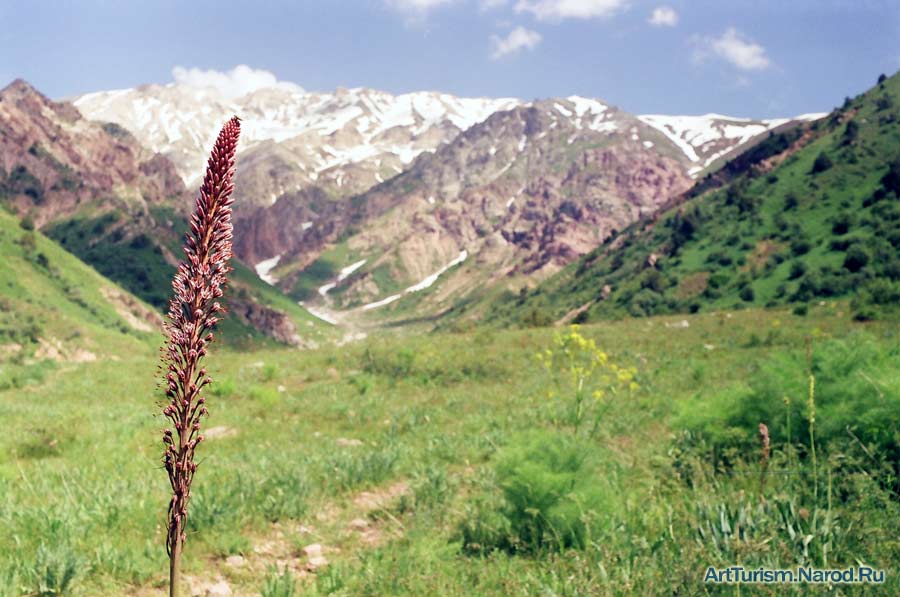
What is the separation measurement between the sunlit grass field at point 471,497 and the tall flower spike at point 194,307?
4.92 feet

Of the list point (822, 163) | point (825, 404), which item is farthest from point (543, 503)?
point (822, 163)

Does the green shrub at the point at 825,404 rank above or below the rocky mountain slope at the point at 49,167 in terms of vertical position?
below

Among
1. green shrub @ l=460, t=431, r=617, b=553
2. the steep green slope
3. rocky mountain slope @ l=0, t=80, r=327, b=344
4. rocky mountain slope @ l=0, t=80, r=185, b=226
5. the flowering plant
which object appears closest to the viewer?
green shrub @ l=460, t=431, r=617, b=553

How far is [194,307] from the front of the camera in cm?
227

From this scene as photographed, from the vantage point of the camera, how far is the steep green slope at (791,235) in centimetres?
6438

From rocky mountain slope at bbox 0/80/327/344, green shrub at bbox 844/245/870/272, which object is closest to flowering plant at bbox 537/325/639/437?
green shrub at bbox 844/245/870/272

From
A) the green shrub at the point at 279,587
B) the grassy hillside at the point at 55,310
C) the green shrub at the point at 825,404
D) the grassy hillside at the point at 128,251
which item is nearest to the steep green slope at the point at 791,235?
the green shrub at the point at 825,404

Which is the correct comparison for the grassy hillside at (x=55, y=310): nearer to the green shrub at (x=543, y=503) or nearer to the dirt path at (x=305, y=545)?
the dirt path at (x=305, y=545)

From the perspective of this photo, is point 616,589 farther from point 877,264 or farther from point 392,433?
point 877,264

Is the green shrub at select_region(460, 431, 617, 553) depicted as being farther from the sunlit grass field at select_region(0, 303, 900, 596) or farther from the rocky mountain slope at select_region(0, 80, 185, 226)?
the rocky mountain slope at select_region(0, 80, 185, 226)

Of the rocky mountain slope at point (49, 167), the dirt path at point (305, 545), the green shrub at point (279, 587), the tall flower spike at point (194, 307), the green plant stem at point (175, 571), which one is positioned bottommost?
the dirt path at point (305, 545)

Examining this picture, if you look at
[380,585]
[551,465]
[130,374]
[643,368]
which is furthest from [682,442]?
[130,374]

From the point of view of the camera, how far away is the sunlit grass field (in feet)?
16.4

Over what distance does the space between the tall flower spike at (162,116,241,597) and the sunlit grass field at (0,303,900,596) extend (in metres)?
1.50
